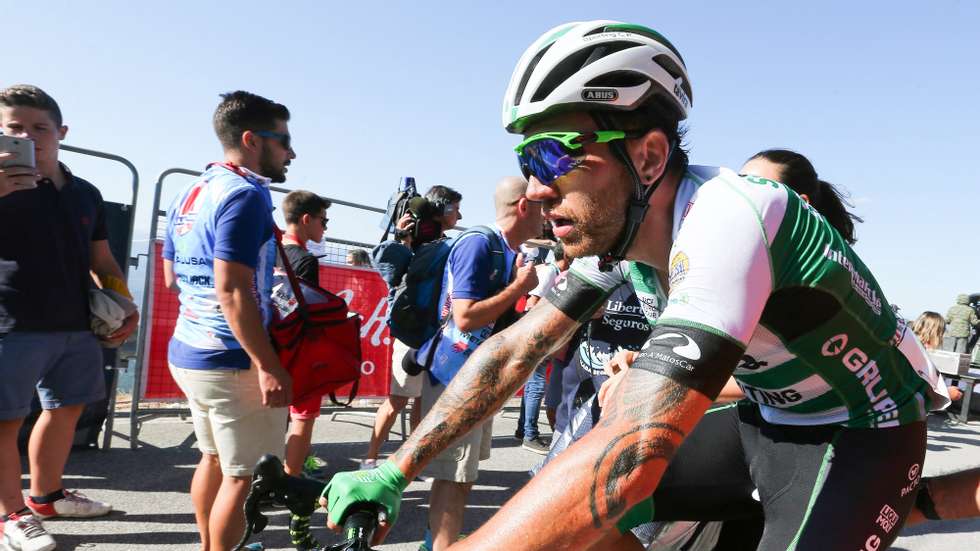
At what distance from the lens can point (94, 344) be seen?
4172 millimetres

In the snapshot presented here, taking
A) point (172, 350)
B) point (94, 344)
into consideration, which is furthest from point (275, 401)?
point (94, 344)

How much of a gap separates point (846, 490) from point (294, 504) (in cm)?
129

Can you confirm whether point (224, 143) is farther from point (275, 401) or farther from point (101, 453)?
point (101, 453)

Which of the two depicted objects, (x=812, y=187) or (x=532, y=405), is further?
(x=532, y=405)

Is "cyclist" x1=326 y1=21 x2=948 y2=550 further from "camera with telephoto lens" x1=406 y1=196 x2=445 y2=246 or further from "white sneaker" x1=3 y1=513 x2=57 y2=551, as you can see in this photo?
"white sneaker" x1=3 y1=513 x2=57 y2=551

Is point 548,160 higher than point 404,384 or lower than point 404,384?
higher

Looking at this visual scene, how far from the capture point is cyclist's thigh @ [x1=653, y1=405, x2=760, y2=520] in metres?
1.96

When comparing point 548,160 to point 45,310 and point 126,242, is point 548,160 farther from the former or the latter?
point 126,242

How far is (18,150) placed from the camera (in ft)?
11.1

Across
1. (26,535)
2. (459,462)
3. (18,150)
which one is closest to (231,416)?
(459,462)

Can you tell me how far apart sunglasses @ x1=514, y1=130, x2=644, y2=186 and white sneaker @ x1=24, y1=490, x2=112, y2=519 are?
154 inches

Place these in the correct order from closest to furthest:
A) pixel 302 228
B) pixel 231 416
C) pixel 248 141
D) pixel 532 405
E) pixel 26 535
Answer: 1. pixel 231 416
2. pixel 248 141
3. pixel 26 535
4. pixel 302 228
5. pixel 532 405

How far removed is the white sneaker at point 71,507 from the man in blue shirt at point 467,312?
89.7 inches

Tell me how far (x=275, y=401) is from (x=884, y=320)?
2459 millimetres
